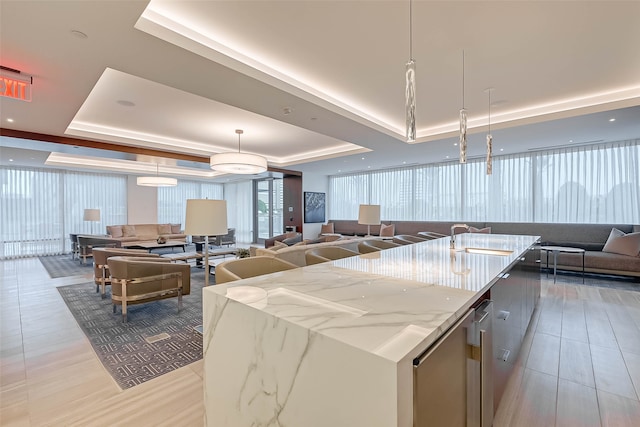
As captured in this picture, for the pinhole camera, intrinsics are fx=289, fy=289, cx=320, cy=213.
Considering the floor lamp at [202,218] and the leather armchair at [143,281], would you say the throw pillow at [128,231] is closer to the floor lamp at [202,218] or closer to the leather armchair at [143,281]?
the leather armchair at [143,281]

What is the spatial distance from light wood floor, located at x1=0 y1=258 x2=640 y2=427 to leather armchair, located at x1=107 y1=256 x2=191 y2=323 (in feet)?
1.76

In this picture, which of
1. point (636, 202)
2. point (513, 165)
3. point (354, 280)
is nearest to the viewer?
point (354, 280)

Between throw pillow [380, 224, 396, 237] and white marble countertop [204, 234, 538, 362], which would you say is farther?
throw pillow [380, 224, 396, 237]

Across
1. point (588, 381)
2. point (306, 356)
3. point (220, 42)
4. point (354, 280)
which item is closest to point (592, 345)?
point (588, 381)

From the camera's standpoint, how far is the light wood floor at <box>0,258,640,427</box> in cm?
180

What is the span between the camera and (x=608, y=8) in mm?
2180

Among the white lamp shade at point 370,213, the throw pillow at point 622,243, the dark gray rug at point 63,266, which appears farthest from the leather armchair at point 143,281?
the throw pillow at point 622,243

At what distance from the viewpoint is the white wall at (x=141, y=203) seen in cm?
965

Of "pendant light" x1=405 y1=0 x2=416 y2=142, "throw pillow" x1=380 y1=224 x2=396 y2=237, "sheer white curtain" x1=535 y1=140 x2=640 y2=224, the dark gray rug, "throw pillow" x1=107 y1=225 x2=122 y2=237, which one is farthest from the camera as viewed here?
"throw pillow" x1=107 y1=225 x2=122 y2=237

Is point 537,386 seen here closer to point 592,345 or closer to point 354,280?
point 592,345

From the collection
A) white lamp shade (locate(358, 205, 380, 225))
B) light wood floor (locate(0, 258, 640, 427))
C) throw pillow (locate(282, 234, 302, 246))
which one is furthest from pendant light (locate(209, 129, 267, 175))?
light wood floor (locate(0, 258, 640, 427))

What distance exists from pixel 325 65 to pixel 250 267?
2175mm

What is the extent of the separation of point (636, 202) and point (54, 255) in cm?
1400

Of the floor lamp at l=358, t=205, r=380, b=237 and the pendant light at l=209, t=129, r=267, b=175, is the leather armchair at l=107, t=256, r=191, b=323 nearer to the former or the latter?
the pendant light at l=209, t=129, r=267, b=175
